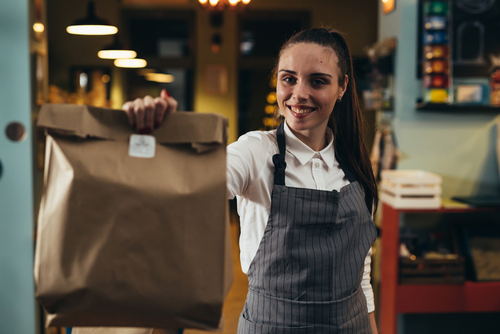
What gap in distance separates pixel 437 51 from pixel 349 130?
1.95 m

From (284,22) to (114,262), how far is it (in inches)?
275

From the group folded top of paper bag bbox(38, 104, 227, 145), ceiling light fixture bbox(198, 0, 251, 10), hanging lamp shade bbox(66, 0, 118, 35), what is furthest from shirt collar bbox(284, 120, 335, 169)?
ceiling light fixture bbox(198, 0, 251, 10)

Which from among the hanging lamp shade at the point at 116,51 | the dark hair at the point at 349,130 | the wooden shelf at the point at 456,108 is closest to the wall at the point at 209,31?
the hanging lamp shade at the point at 116,51

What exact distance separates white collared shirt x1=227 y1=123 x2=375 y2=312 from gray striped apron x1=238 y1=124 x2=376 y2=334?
0.03 m

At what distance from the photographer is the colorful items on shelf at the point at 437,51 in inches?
116

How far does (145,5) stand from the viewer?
696 centimetres

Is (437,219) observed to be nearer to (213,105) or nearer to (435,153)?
(435,153)

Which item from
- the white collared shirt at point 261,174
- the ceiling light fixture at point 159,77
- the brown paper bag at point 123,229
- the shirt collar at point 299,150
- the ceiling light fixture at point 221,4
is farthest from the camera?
the ceiling light fixture at point 159,77

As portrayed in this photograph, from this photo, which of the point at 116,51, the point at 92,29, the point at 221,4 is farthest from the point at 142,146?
the point at 221,4

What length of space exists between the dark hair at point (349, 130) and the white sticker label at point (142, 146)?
647 millimetres

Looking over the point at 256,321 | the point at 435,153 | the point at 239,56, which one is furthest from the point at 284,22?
the point at 256,321

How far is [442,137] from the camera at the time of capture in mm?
3109

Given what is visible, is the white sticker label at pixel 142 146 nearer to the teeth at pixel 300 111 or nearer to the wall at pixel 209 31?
the teeth at pixel 300 111

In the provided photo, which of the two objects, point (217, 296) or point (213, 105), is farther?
point (213, 105)
